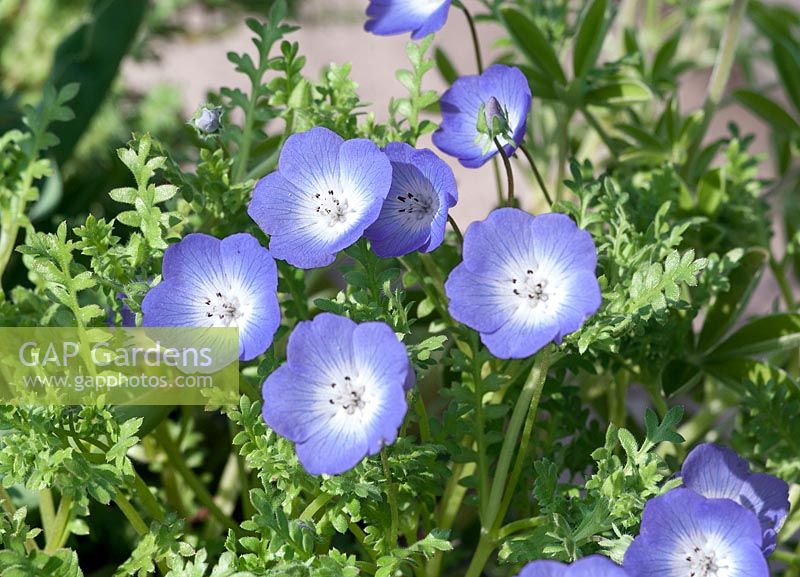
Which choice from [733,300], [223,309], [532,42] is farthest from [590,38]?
[223,309]

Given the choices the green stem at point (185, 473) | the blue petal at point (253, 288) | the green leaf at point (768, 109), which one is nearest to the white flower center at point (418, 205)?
the blue petal at point (253, 288)

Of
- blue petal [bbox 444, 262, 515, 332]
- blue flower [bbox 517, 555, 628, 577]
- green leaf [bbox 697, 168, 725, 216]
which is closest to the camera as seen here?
blue flower [bbox 517, 555, 628, 577]

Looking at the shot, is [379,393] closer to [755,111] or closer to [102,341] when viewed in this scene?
[102,341]

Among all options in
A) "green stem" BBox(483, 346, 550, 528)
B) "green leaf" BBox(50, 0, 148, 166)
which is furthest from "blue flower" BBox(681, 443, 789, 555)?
"green leaf" BBox(50, 0, 148, 166)

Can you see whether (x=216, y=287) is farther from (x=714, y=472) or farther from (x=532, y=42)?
(x=532, y=42)

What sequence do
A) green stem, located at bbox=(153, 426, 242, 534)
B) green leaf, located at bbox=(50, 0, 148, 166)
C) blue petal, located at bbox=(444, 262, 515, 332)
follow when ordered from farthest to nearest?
green leaf, located at bbox=(50, 0, 148, 166) < green stem, located at bbox=(153, 426, 242, 534) < blue petal, located at bbox=(444, 262, 515, 332)

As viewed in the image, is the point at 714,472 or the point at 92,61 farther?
the point at 92,61

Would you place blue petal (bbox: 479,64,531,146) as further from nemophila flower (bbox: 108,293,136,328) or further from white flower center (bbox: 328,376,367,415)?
nemophila flower (bbox: 108,293,136,328)
